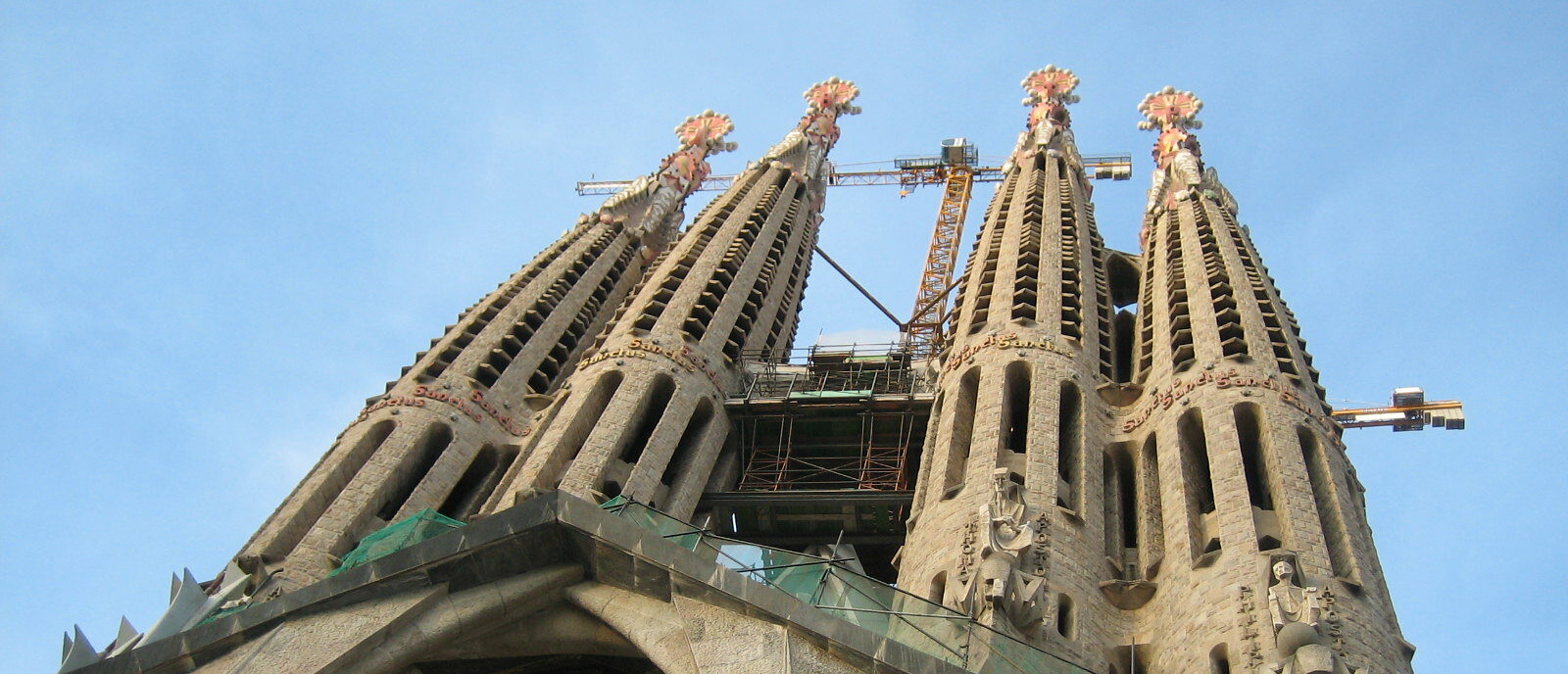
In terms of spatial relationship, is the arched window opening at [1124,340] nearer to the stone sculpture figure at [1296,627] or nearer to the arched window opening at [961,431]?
the arched window opening at [961,431]

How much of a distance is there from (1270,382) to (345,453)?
16980 millimetres

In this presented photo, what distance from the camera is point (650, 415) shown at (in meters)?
37.6

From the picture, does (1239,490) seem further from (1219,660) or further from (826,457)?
(826,457)

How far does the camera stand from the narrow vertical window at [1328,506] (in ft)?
85.6

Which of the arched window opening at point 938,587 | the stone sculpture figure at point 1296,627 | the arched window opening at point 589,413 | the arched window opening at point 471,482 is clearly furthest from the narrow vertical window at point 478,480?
the stone sculpture figure at point 1296,627

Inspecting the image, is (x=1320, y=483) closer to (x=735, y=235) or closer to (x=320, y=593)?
(x=320, y=593)

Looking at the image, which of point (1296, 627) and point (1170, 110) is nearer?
point (1296, 627)

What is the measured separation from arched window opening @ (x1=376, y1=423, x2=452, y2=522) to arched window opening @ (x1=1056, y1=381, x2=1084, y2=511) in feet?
39.0

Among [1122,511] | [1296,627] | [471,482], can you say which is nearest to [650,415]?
[471,482]

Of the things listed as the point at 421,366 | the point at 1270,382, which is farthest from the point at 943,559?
the point at 421,366

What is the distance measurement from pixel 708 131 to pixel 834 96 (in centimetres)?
653

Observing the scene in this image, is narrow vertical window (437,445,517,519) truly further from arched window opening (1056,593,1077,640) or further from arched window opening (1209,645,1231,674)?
arched window opening (1209,645,1231,674)

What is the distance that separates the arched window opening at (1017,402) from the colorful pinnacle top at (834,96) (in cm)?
2952

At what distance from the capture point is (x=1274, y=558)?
82.1 feet
